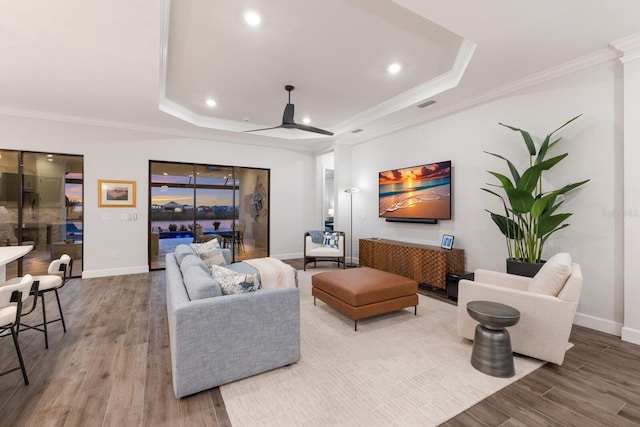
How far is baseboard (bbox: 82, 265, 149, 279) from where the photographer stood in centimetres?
540

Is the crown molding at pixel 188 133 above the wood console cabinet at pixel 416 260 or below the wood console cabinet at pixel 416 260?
above

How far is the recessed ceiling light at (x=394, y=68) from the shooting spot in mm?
3645

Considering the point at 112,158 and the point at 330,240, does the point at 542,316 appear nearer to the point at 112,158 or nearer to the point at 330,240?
the point at 330,240

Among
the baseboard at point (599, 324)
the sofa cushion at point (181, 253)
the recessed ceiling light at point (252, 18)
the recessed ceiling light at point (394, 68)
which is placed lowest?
the baseboard at point (599, 324)

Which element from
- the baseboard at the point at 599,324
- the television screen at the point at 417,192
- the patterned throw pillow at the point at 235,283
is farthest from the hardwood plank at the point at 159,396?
the television screen at the point at 417,192

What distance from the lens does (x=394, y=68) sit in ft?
12.2

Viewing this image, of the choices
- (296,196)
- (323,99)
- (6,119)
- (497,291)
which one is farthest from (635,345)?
(6,119)

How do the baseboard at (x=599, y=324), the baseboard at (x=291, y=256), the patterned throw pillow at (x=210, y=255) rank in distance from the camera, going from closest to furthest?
the baseboard at (x=599, y=324) → the patterned throw pillow at (x=210, y=255) → the baseboard at (x=291, y=256)

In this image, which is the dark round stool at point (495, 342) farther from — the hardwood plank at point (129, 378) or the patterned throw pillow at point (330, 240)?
the patterned throw pillow at point (330, 240)

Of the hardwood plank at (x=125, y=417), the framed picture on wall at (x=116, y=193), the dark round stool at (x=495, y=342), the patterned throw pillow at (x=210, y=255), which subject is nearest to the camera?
the hardwood plank at (x=125, y=417)

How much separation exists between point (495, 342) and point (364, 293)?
1.26 meters

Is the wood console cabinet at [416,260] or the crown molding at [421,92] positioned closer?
the crown molding at [421,92]

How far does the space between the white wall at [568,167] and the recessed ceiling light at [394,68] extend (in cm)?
153

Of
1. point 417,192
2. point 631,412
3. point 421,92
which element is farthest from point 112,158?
point 631,412
